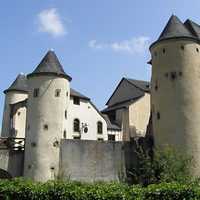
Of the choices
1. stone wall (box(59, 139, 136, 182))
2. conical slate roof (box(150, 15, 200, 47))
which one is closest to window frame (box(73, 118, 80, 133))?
stone wall (box(59, 139, 136, 182))

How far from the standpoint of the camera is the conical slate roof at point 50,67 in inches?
1414

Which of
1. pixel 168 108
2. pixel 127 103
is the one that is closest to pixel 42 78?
pixel 168 108

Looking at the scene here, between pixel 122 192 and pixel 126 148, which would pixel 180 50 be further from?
pixel 122 192

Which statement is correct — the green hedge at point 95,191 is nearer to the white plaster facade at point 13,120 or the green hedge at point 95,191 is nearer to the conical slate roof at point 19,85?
the white plaster facade at point 13,120

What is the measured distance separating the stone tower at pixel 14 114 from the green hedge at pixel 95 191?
82.1 ft

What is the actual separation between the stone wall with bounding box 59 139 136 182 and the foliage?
1.15 metres

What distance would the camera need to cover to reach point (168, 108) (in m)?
35.7

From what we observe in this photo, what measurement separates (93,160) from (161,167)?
20.4 ft

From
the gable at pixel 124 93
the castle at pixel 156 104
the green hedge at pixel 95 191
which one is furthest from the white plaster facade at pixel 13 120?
the green hedge at pixel 95 191

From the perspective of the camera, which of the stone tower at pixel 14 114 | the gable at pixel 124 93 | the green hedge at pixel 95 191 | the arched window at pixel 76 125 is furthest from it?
the gable at pixel 124 93

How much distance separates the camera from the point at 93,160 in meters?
34.2

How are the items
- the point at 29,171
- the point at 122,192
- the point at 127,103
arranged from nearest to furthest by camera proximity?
the point at 122,192 → the point at 29,171 → the point at 127,103

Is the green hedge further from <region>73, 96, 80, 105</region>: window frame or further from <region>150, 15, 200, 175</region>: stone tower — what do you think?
<region>73, 96, 80, 105</region>: window frame

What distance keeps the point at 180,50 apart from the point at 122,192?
73.8 ft
